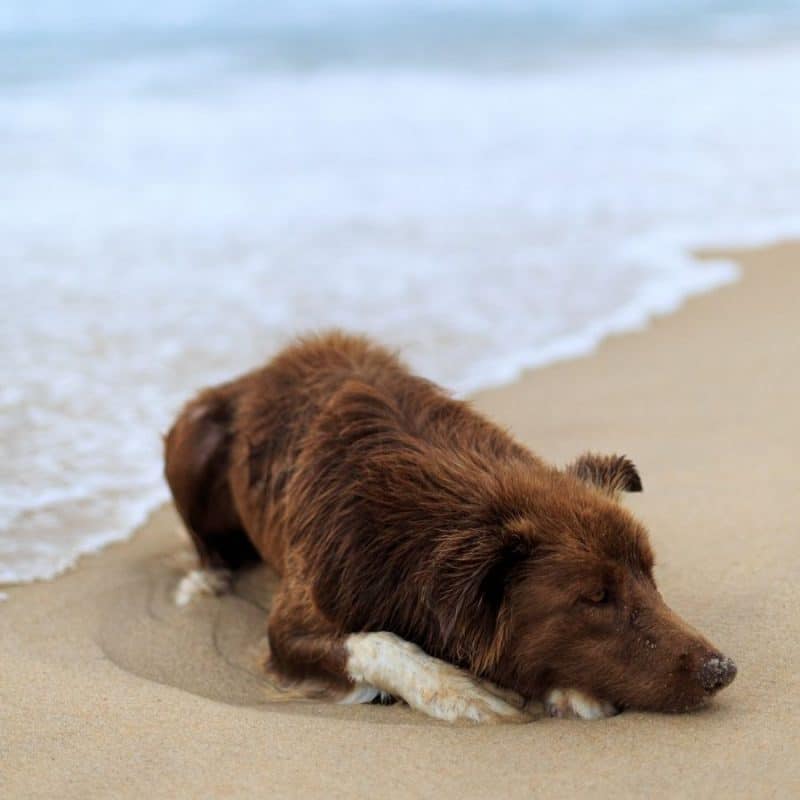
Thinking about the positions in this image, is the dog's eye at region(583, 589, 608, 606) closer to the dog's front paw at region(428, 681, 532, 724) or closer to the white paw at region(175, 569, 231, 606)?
the dog's front paw at region(428, 681, 532, 724)

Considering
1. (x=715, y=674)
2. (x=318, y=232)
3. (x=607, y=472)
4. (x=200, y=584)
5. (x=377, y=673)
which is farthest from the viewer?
(x=318, y=232)

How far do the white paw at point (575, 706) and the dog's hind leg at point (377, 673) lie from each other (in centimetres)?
10

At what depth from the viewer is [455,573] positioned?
163 inches

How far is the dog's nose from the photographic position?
385 centimetres

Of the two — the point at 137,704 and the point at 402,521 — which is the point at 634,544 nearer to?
the point at 402,521

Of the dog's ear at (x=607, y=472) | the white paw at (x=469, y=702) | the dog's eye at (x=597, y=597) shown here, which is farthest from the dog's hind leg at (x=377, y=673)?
the dog's ear at (x=607, y=472)

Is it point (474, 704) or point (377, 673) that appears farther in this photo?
point (377, 673)

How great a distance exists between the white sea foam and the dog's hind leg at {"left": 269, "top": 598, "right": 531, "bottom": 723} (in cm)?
177

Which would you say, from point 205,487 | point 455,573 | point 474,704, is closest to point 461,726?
point 474,704

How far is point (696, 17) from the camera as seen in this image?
3484 cm

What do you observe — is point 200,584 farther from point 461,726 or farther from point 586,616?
point 586,616

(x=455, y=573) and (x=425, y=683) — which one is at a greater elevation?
(x=455, y=573)

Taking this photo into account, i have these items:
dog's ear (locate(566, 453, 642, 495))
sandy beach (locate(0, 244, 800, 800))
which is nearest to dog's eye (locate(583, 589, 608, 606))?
sandy beach (locate(0, 244, 800, 800))

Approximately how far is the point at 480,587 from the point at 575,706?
49 centimetres
